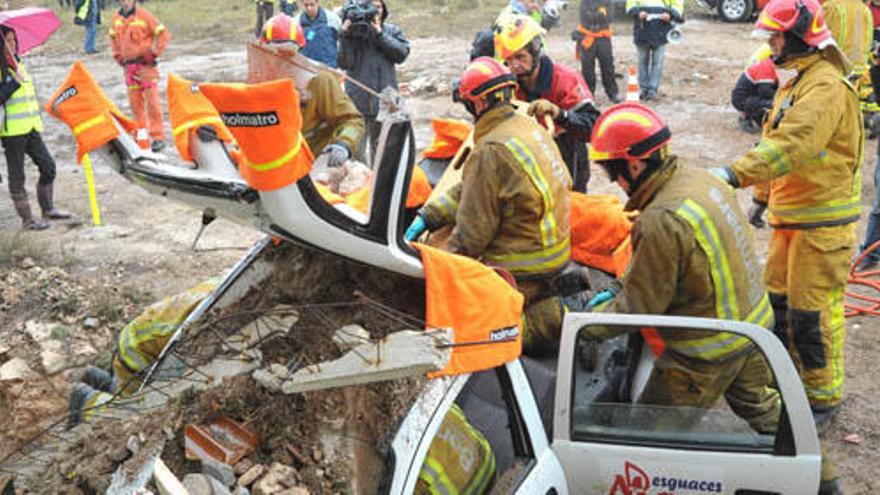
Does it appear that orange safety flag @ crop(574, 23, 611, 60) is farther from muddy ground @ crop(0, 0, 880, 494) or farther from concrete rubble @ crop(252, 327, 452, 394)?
concrete rubble @ crop(252, 327, 452, 394)

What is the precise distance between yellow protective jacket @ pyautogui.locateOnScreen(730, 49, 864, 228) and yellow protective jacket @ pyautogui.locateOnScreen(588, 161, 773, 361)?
0.96m

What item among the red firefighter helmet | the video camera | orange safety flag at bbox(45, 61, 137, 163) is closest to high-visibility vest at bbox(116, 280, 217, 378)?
orange safety flag at bbox(45, 61, 137, 163)

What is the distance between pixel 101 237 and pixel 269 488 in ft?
20.5

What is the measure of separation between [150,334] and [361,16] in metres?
4.97

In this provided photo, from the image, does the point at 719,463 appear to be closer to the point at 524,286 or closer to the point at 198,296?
the point at 524,286

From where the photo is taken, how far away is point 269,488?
256 cm

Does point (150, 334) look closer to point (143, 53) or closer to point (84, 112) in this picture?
point (84, 112)

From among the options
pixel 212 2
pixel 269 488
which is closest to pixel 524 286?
pixel 269 488

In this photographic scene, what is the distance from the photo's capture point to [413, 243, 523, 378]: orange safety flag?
290cm

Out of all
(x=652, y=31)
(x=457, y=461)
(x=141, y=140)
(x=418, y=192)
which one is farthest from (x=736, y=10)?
(x=457, y=461)

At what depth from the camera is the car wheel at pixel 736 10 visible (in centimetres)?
1705

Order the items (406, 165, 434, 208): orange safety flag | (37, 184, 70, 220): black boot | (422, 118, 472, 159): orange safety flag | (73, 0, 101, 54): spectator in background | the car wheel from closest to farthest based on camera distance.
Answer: (406, 165, 434, 208): orange safety flag
(422, 118, 472, 159): orange safety flag
(37, 184, 70, 220): black boot
the car wheel
(73, 0, 101, 54): spectator in background

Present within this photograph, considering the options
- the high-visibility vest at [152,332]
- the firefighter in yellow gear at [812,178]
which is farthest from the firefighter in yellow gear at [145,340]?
the firefighter in yellow gear at [812,178]

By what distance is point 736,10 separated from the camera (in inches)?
Result: 675
